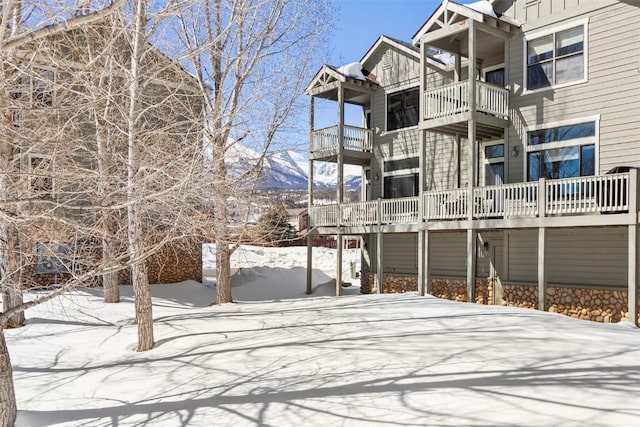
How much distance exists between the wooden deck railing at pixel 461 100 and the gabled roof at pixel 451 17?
1936 mm

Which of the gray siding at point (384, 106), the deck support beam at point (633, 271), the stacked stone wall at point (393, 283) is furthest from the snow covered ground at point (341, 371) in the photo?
the gray siding at point (384, 106)

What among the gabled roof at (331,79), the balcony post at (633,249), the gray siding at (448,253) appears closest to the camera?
the balcony post at (633,249)

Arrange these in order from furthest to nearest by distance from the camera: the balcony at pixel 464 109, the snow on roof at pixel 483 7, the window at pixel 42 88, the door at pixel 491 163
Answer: the door at pixel 491 163, the snow on roof at pixel 483 7, the balcony at pixel 464 109, the window at pixel 42 88

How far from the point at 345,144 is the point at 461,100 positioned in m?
5.86

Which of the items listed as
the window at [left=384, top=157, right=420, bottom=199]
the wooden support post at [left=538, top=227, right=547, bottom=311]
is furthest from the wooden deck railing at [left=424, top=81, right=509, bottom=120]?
the wooden support post at [left=538, top=227, right=547, bottom=311]

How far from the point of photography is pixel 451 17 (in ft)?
56.3

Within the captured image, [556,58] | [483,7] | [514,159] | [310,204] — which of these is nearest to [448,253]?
[514,159]

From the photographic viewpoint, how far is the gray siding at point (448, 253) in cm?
1855

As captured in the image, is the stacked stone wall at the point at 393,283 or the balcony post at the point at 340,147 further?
the balcony post at the point at 340,147

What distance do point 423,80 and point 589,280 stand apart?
7.82 metres

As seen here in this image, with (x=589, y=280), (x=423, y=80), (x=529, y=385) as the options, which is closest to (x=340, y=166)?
(x=423, y=80)

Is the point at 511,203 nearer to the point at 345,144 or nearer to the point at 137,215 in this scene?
the point at 345,144

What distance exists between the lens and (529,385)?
620cm

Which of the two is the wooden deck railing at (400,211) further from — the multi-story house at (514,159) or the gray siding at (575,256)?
the gray siding at (575,256)
